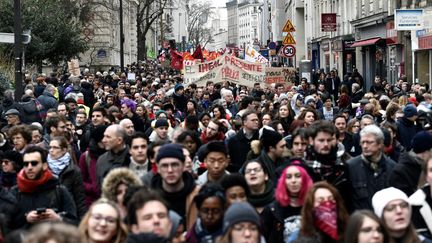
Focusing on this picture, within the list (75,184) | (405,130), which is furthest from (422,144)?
(405,130)

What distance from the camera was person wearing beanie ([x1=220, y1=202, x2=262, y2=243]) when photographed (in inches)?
267

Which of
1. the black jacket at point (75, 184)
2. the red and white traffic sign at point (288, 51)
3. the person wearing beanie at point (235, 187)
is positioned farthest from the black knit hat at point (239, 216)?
the red and white traffic sign at point (288, 51)

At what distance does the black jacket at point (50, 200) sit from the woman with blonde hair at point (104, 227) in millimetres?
2148

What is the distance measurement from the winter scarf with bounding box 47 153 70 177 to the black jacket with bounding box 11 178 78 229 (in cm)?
155

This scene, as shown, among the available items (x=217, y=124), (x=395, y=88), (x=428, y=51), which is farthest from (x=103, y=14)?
(x=217, y=124)

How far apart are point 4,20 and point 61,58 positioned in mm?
3780

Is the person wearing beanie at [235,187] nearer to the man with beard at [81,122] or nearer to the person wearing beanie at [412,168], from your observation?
the person wearing beanie at [412,168]

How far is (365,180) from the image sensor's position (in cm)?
963

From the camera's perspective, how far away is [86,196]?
36.5ft

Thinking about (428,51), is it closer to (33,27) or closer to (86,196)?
(33,27)

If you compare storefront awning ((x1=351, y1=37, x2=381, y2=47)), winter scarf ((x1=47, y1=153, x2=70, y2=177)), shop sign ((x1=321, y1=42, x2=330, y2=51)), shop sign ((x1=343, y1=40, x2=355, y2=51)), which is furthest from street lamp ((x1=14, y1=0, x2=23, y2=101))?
shop sign ((x1=321, y1=42, x2=330, y2=51))

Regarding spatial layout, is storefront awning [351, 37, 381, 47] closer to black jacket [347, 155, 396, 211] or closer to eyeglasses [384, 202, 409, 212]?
black jacket [347, 155, 396, 211]

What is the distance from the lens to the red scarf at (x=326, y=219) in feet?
24.6

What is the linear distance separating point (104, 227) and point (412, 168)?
338 centimetres
